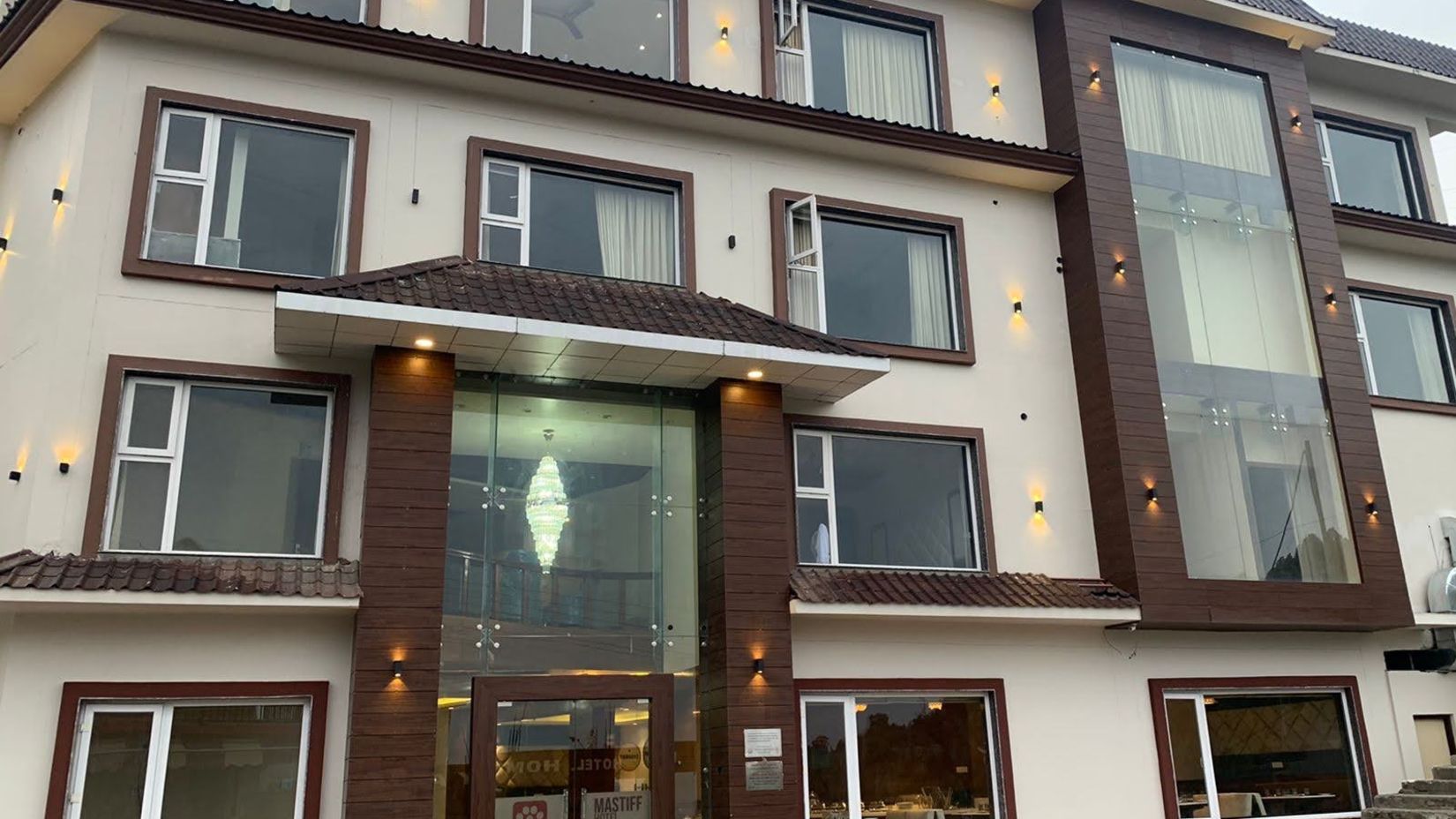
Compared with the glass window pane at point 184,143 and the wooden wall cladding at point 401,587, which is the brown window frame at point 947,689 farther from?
the glass window pane at point 184,143

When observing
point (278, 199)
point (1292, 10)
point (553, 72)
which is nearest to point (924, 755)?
point (553, 72)

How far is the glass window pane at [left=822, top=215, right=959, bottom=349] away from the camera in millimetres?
12062

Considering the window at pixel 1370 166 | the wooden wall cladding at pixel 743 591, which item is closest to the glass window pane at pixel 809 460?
the wooden wall cladding at pixel 743 591

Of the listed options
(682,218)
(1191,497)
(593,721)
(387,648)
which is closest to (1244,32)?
(1191,497)

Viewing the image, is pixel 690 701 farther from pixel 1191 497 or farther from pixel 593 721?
pixel 1191 497

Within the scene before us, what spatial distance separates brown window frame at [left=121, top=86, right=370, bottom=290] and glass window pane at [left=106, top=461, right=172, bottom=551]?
1.56 m

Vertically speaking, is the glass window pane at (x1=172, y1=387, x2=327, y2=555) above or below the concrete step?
above

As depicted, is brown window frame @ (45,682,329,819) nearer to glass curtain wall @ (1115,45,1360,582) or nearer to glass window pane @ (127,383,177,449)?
glass window pane @ (127,383,177,449)

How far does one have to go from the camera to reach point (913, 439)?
11773mm

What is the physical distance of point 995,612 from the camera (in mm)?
10648

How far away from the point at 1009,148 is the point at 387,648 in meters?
8.11

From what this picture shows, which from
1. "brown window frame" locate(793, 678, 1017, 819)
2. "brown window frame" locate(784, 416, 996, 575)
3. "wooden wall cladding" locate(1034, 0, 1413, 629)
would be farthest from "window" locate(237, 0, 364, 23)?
"wooden wall cladding" locate(1034, 0, 1413, 629)

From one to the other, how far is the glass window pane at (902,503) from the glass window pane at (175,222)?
19.8 ft

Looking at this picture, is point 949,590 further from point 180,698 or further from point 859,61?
point 180,698
